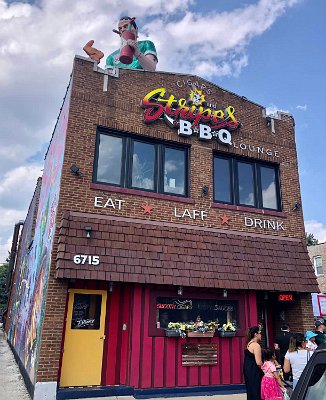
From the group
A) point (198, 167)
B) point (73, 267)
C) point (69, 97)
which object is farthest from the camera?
point (198, 167)

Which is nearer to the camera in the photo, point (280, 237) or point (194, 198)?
point (194, 198)

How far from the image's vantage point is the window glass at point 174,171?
10211mm

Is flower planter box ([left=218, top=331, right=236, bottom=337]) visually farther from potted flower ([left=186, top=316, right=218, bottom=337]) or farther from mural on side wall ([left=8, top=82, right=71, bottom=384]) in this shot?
mural on side wall ([left=8, top=82, right=71, bottom=384])

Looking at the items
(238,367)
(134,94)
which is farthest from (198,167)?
Result: (238,367)

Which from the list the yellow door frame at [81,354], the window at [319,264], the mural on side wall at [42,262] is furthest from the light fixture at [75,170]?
the window at [319,264]

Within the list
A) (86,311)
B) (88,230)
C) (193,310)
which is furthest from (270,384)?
(88,230)

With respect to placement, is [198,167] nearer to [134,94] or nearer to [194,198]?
[194,198]

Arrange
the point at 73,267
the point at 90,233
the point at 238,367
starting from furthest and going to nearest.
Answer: the point at 238,367, the point at 90,233, the point at 73,267

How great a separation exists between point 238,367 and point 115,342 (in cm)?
316

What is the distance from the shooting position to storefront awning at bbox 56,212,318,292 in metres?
8.19

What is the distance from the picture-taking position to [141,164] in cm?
1005

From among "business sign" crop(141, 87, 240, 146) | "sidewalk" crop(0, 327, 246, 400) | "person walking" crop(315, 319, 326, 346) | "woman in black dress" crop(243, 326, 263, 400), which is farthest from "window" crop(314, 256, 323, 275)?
"woman in black dress" crop(243, 326, 263, 400)

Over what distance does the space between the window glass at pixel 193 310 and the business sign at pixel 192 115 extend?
4669 millimetres

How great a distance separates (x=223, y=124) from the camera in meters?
11.1
